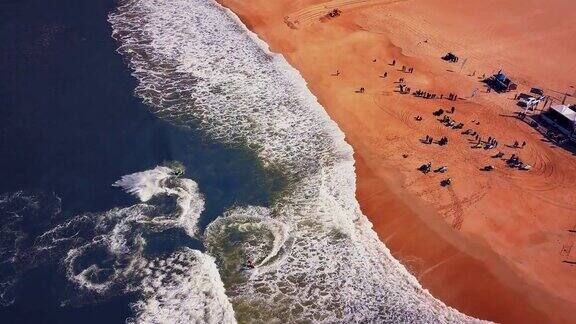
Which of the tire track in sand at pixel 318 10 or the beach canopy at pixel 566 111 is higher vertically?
the tire track in sand at pixel 318 10

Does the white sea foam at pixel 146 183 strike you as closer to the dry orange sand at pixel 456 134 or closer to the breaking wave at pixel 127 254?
the breaking wave at pixel 127 254

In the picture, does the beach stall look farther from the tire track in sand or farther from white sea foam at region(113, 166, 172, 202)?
white sea foam at region(113, 166, 172, 202)

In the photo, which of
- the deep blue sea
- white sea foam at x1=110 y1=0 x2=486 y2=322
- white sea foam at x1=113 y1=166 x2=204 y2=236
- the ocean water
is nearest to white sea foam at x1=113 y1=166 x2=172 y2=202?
white sea foam at x1=113 y1=166 x2=204 y2=236

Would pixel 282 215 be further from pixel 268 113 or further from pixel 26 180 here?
pixel 26 180

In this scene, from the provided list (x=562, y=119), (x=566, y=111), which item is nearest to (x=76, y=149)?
(x=562, y=119)

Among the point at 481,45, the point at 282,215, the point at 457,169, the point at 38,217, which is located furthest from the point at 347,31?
the point at 38,217

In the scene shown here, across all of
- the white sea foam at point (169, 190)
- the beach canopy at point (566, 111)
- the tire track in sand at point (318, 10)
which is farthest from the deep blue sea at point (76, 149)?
the beach canopy at point (566, 111)

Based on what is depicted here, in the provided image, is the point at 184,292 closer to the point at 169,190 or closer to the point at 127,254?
the point at 127,254
